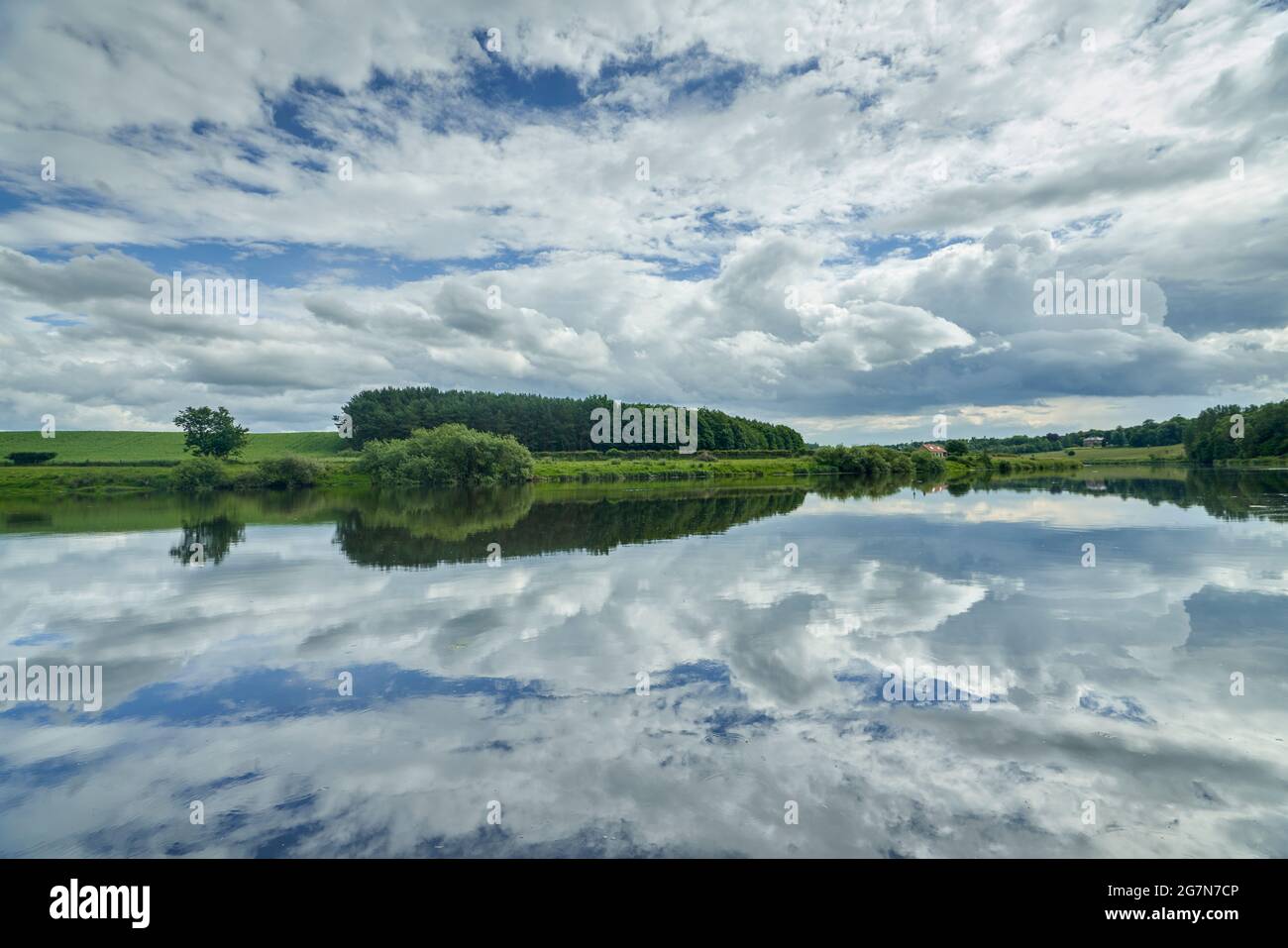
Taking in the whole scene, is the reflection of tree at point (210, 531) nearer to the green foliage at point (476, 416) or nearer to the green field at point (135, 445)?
the green field at point (135, 445)

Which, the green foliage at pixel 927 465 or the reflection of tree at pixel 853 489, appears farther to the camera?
the green foliage at pixel 927 465

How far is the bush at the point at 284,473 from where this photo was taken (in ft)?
314

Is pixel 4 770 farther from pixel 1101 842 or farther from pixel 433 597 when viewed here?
pixel 1101 842

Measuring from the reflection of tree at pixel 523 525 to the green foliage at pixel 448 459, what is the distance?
3987 centimetres

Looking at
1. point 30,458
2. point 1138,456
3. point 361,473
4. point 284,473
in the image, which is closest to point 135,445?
point 30,458

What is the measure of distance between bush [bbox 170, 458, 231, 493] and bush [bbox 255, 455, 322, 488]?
17.6 ft

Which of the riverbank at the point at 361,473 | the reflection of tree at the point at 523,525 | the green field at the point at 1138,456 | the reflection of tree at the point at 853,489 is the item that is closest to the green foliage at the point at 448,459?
the riverbank at the point at 361,473

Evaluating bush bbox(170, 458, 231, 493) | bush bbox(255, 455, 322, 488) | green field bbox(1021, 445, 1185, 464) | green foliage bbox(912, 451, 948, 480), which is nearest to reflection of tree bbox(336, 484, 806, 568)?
bush bbox(255, 455, 322, 488)

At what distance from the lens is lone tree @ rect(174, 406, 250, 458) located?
12394 cm

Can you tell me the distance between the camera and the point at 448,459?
105 metres

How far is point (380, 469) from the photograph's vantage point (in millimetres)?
108000

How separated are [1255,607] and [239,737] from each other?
2407 cm

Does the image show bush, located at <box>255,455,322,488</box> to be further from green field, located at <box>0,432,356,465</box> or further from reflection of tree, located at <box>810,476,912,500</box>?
reflection of tree, located at <box>810,476,912,500</box>
